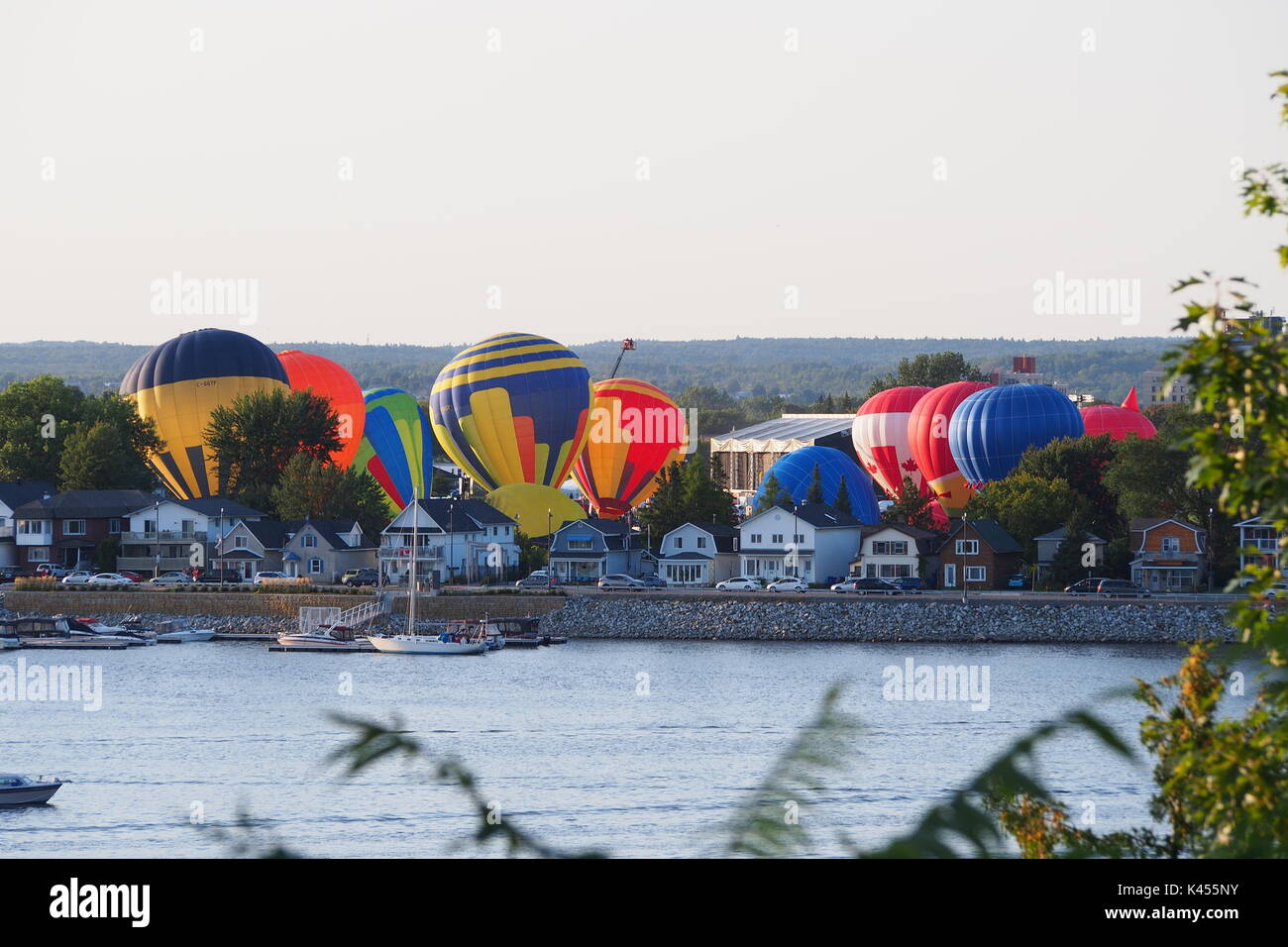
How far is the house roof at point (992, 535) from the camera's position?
177ft

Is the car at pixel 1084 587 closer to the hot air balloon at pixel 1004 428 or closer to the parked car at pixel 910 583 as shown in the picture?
the parked car at pixel 910 583

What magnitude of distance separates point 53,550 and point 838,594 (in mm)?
27592

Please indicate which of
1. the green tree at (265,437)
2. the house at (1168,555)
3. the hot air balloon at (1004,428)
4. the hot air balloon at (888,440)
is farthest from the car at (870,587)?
the green tree at (265,437)

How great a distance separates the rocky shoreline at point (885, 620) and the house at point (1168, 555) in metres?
4.22

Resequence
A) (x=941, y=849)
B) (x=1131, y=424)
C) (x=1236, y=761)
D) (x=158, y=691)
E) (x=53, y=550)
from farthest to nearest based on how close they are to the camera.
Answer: (x=1131, y=424) < (x=53, y=550) < (x=158, y=691) < (x=1236, y=761) < (x=941, y=849)

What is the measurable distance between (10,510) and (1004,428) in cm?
3534

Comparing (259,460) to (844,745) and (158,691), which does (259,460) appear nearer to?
(158,691)

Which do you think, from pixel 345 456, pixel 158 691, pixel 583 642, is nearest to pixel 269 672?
pixel 158 691

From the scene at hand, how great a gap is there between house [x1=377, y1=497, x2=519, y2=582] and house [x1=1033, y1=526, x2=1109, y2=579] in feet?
57.1

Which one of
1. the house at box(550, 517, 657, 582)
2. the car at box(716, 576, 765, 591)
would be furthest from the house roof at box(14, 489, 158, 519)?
the car at box(716, 576, 765, 591)

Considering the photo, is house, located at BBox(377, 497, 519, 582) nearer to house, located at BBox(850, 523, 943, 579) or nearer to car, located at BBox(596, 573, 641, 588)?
car, located at BBox(596, 573, 641, 588)

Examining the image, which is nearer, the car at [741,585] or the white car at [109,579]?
the car at [741,585]

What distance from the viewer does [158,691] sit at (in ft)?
125

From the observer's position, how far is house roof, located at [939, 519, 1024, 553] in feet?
177
